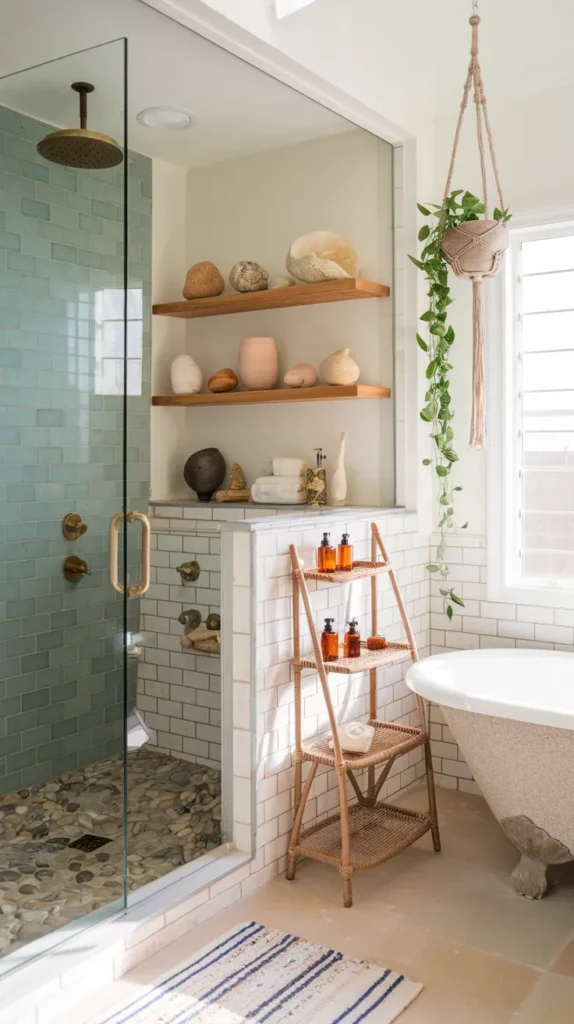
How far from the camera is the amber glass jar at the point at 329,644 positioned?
3.07m

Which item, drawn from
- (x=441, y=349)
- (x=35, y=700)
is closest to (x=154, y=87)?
(x=441, y=349)

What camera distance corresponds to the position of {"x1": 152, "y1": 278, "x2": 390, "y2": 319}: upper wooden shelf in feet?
12.1

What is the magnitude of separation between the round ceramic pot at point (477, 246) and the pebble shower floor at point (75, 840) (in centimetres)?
212

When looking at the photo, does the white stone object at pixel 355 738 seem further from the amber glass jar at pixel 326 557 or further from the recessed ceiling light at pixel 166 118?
the recessed ceiling light at pixel 166 118

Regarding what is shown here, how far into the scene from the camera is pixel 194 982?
2412 mm

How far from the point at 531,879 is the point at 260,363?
234cm

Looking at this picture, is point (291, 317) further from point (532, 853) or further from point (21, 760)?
point (532, 853)

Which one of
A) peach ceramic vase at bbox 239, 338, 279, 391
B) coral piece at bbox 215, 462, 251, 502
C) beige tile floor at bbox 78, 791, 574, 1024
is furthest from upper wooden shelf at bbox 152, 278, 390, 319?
beige tile floor at bbox 78, 791, 574, 1024

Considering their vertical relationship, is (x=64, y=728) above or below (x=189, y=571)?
below

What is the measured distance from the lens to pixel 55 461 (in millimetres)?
2756

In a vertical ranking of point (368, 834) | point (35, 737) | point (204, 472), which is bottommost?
point (368, 834)

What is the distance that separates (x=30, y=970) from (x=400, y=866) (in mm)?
1393

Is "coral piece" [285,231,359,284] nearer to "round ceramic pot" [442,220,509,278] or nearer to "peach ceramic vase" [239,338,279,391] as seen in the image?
"peach ceramic vase" [239,338,279,391]

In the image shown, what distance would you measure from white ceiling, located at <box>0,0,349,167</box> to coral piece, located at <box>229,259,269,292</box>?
0.53m
